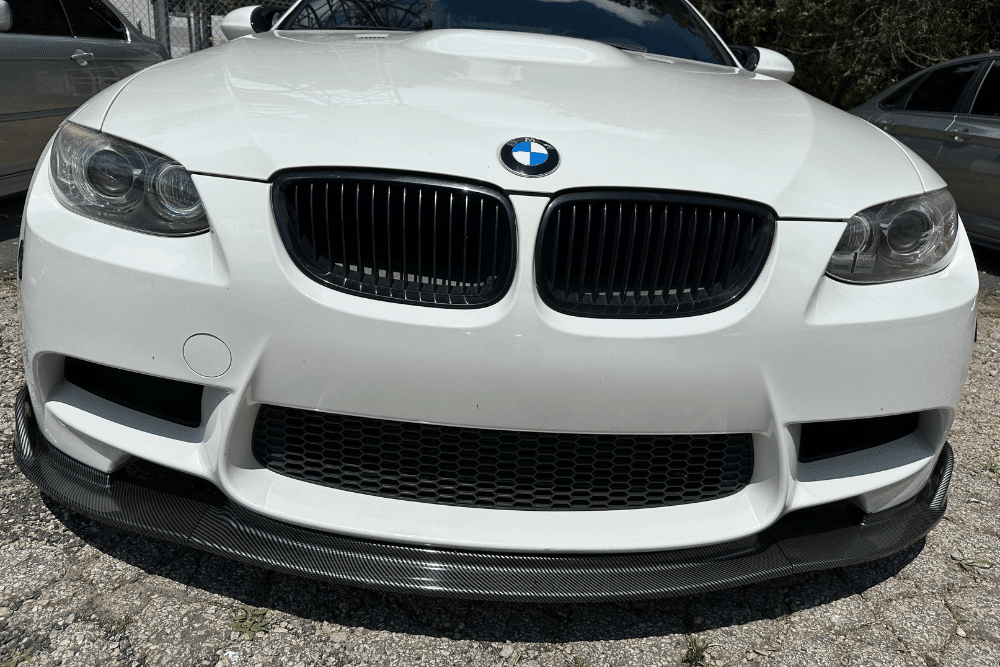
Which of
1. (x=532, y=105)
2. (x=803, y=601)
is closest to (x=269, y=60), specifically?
(x=532, y=105)

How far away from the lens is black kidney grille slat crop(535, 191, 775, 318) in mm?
1532

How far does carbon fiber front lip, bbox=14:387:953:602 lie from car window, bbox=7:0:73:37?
348cm

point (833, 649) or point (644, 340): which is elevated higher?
point (644, 340)

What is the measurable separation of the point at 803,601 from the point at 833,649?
16cm

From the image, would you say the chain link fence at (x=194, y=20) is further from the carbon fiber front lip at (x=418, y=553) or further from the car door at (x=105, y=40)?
the carbon fiber front lip at (x=418, y=553)

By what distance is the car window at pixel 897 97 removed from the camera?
18.7ft

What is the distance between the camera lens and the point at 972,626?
1872 millimetres

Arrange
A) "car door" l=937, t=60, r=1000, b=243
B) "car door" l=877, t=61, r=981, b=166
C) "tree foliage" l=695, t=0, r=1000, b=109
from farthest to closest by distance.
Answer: "tree foliage" l=695, t=0, r=1000, b=109, "car door" l=877, t=61, r=981, b=166, "car door" l=937, t=60, r=1000, b=243

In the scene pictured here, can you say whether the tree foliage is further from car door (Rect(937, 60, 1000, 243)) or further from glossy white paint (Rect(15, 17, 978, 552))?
glossy white paint (Rect(15, 17, 978, 552))

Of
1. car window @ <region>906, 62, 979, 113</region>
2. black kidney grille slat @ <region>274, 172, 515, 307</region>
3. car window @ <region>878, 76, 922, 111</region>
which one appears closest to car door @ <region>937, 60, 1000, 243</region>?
car window @ <region>906, 62, 979, 113</region>

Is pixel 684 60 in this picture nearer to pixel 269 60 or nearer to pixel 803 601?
pixel 269 60

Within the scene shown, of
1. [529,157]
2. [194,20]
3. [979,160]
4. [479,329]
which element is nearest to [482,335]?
[479,329]

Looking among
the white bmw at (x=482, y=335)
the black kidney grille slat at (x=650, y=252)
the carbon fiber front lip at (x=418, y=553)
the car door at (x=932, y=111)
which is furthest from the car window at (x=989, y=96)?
the black kidney grille slat at (x=650, y=252)

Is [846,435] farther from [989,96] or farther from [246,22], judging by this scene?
[989,96]
